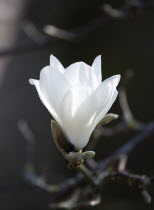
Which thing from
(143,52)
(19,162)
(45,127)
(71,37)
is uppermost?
(71,37)

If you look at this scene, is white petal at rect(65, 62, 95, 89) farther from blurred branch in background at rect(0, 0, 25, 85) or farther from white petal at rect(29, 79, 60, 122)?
blurred branch in background at rect(0, 0, 25, 85)

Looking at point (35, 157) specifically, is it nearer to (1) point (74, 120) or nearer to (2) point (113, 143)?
(2) point (113, 143)

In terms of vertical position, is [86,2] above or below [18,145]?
above

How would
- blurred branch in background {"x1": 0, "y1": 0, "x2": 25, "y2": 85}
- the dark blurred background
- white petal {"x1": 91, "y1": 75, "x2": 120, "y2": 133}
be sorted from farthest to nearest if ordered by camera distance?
1. blurred branch in background {"x1": 0, "y1": 0, "x2": 25, "y2": 85}
2. the dark blurred background
3. white petal {"x1": 91, "y1": 75, "x2": 120, "y2": 133}

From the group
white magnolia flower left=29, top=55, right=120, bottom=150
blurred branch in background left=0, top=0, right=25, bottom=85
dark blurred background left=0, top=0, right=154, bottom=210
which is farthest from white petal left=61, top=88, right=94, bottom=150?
blurred branch in background left=0, top=0, right=25, bottom=85

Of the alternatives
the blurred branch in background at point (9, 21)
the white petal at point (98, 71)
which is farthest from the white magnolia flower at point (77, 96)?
the blurred branch in background at point (9, 21)

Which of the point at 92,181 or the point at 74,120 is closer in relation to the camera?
the point at 74,120

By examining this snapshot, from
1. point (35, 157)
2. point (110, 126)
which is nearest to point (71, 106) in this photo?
point (110, 126)
